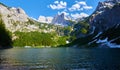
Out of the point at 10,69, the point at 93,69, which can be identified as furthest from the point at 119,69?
the point at 10,69

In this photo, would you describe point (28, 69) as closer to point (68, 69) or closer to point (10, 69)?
point (10, 69)

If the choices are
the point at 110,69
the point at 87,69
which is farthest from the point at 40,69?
the point at 110,69

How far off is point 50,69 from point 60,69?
2.66 metres

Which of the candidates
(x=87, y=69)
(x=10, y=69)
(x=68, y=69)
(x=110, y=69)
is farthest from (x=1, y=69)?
(x=110, y=69)

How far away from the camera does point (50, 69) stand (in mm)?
62188

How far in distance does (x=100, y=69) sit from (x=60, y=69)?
34.2 feet

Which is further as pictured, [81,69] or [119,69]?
[81,69]

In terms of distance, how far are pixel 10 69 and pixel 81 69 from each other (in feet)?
62.5

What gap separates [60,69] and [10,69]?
43.9 ft

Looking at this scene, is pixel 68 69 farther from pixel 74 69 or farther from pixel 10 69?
pixel 10 69

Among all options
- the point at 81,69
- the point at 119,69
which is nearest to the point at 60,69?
the point at 81,69

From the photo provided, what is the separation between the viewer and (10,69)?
6306cm

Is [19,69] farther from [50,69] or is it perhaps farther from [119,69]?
[119,69]

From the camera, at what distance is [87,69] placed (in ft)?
208
